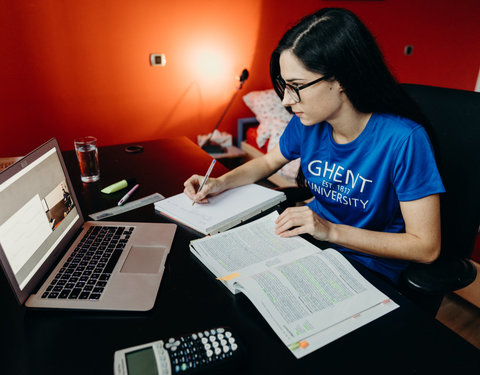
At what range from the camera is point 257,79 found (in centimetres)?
308

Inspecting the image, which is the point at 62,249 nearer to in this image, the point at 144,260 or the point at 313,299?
the point at 144,260

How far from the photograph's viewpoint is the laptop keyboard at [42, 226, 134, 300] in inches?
26.7

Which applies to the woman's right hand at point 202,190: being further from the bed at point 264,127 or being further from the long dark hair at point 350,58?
the bed at point 264,127

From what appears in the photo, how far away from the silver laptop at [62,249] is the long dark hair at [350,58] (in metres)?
0.63

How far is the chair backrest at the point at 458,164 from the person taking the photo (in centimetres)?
94

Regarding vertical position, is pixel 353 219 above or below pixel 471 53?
below

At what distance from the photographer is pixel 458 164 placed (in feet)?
3.21

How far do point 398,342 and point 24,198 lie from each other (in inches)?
30.0

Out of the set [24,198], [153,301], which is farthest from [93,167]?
[153,301]

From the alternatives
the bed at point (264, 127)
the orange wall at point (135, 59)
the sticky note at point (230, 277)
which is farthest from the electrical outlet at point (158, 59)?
the sticky note at point (230, 277)

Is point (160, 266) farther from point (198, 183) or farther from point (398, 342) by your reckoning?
point (398, 342)

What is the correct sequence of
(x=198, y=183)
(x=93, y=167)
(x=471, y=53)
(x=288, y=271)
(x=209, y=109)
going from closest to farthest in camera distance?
(x=288, y=271) < (x=198, y=183) < (x=93, y=167) < (x=209, y=109) < (x=471, y=53)

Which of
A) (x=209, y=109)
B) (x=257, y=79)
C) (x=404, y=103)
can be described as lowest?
(x=209, y=109)

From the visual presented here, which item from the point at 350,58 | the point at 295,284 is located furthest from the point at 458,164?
the point at 295,284
